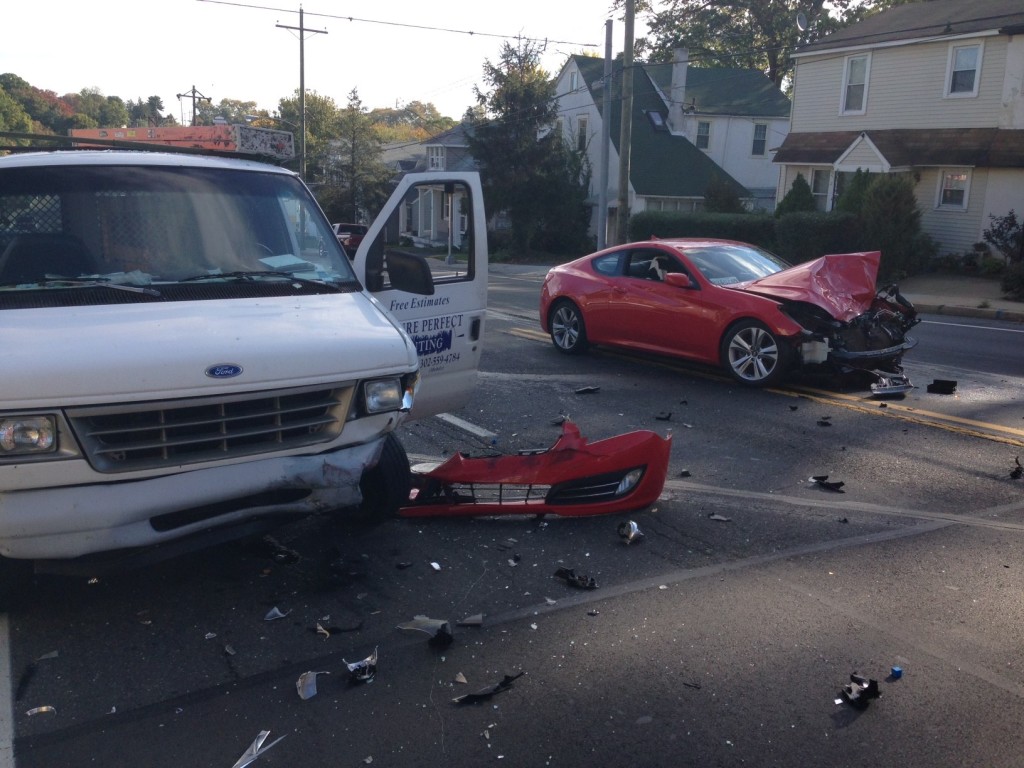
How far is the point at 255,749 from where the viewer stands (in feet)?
11.2

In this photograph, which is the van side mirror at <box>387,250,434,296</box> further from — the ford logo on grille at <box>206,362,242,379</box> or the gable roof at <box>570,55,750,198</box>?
the gable roof at <box>570,55,750,198</box>

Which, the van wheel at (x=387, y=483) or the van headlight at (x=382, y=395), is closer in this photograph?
the van headlight at (x=382, y=395)

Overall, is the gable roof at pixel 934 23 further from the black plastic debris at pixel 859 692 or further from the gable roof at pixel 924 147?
the black plastic debris at pixel 859 692

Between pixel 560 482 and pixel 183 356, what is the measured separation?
2.48m

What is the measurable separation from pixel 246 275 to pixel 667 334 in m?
6.29

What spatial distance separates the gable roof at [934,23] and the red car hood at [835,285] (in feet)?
63.3

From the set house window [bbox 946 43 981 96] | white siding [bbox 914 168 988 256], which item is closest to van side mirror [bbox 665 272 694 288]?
white siding [bbox 914 168 988 256]

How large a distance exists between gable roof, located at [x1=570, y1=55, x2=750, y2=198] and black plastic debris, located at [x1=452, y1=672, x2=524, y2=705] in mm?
35344

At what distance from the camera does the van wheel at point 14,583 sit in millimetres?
4195

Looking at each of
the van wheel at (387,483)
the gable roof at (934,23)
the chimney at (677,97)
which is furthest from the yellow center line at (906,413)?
the chimney at (677,97)

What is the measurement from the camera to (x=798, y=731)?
11.5 feet

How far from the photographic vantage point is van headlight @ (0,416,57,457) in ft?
12.3

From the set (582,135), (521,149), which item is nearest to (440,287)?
(521,149)

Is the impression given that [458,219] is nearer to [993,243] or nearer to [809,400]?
[809,400]
